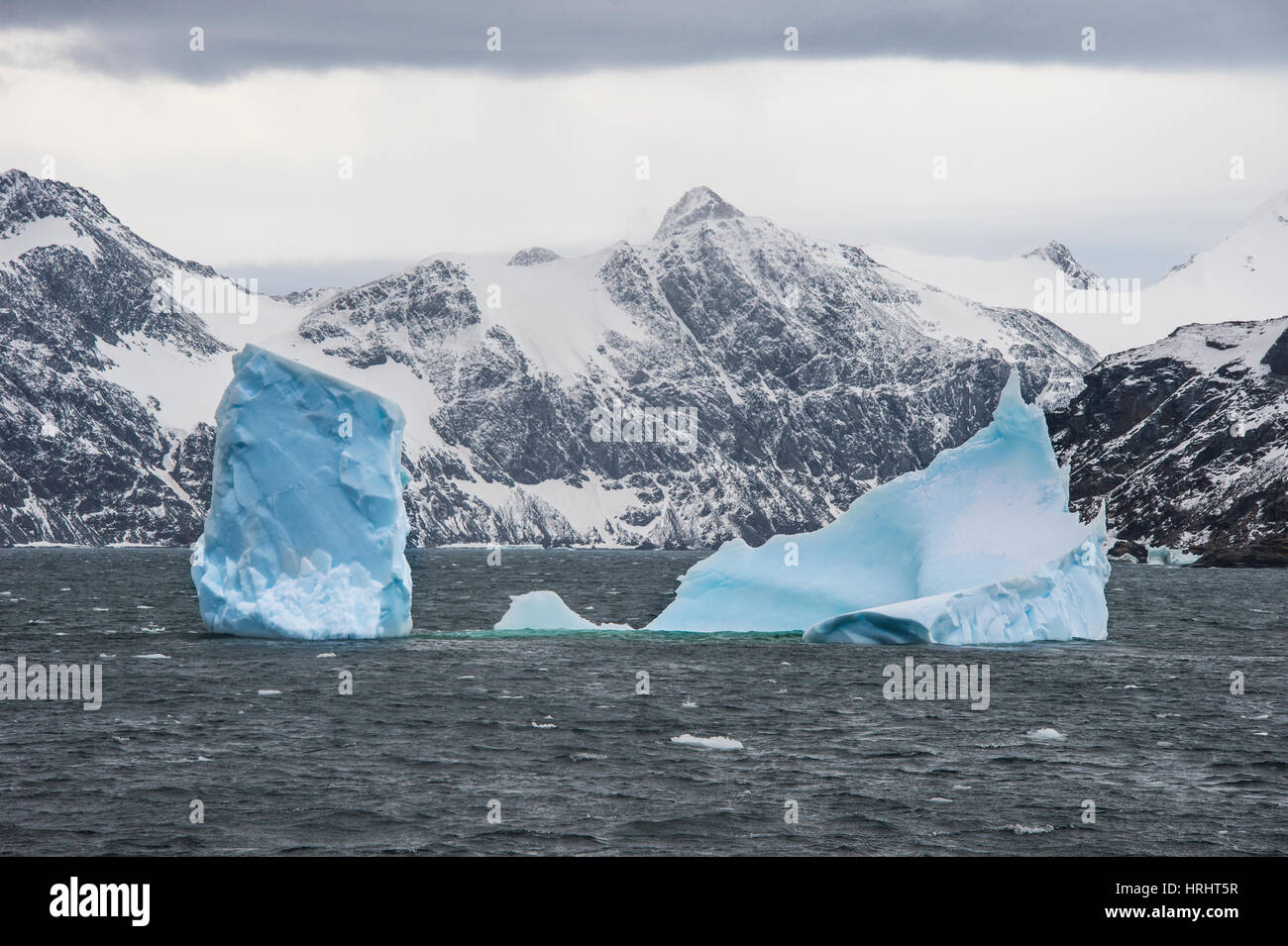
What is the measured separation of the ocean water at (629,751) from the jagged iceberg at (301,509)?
1900 mm

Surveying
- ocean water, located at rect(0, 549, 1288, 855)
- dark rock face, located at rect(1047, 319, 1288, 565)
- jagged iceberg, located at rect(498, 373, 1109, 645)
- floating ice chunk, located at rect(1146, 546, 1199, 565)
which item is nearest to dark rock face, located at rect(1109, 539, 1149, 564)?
floating ice chunk, located at rect(1146, 546, 1199, 565)

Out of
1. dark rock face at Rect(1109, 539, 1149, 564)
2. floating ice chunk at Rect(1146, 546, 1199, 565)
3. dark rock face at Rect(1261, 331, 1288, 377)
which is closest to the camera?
floating ice chunk at Rect(1146, 546, 1199, 565)

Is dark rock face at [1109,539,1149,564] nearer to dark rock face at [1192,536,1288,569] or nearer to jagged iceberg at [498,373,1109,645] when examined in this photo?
dark rock face at [1192,536,1288,569]

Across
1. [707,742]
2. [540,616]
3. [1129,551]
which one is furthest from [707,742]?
[1129,551]

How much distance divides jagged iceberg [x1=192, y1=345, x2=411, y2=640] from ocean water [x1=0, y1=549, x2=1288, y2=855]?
1.90 meters

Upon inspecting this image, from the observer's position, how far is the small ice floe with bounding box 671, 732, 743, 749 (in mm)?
30188

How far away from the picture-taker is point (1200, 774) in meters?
28.0

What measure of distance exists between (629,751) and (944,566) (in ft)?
71.8

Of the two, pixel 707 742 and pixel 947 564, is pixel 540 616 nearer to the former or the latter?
pixel 947 564

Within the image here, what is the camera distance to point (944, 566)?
48.7 meters

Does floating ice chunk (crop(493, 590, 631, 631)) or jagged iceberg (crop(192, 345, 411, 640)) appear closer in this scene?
jagged iceberg (crop(192, 345, 411, 640))

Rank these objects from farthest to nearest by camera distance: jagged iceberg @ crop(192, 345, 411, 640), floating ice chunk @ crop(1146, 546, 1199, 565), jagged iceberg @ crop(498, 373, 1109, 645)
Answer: floating ice chunk @ crop(1146, 546, 1199, 565), jagged iceberg @ crop(498, 373, 1109, 645), jagged iceberg @ crop(192, 345, 411, 640)

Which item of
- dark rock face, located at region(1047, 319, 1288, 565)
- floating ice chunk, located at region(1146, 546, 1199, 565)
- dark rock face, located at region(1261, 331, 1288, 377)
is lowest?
floating ice chunk, located at region(1146, 546, 1199, 565)
